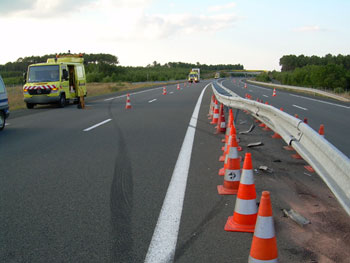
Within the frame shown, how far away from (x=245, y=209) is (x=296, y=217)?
0.64m

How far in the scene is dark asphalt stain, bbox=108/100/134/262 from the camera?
338 cm

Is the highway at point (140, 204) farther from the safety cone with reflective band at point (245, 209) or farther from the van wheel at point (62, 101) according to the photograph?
the van wheel at point (62, 101)

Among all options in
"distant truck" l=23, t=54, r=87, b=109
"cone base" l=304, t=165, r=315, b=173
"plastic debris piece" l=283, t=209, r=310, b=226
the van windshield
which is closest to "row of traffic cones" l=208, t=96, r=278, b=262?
"plastic debris piece" l=283, t=209, r=310, b=226

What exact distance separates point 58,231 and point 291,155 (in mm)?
4945

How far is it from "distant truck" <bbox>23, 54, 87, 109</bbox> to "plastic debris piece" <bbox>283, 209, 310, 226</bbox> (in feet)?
55.5

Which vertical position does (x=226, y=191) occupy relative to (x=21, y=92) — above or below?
above

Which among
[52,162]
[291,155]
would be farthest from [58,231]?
[291,155]

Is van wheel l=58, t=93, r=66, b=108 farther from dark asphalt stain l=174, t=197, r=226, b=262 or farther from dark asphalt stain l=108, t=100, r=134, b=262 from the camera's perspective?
dark asphalt stain l=174, t=197, r=226, b=262

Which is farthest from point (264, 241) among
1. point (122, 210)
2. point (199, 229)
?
point (122, 210)

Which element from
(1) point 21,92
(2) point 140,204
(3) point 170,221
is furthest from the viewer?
(1) point 21,92

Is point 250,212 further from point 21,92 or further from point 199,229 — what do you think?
point 21,92

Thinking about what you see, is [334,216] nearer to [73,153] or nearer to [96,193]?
[96,193]

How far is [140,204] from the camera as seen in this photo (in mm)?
4578

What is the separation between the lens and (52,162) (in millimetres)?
6918
